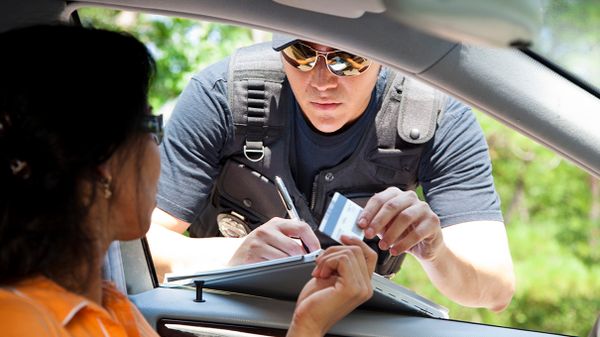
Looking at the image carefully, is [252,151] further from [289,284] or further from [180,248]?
[289,284]

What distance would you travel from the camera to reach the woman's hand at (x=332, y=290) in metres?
1.81

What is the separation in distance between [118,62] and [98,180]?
0.17 meters

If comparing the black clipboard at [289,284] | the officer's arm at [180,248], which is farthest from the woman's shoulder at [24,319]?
the officer's arm at [180,248]

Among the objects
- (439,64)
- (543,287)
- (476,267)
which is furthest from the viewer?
(543,287)

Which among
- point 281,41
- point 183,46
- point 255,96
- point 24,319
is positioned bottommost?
point 24,319

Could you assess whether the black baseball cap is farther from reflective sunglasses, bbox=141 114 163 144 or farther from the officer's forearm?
reflective sunglasses, bbox=141 114 163 144

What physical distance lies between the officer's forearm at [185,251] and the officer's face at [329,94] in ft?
1.43

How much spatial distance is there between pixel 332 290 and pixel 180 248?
988 mm

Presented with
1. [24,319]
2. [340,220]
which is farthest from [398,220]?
[24,319]

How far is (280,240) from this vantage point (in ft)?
7.42

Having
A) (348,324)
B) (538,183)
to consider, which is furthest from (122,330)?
(538,183)

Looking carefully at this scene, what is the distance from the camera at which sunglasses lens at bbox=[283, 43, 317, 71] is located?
2.60 m

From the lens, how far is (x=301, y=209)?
2910mm

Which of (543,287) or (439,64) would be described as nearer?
(439,64)
